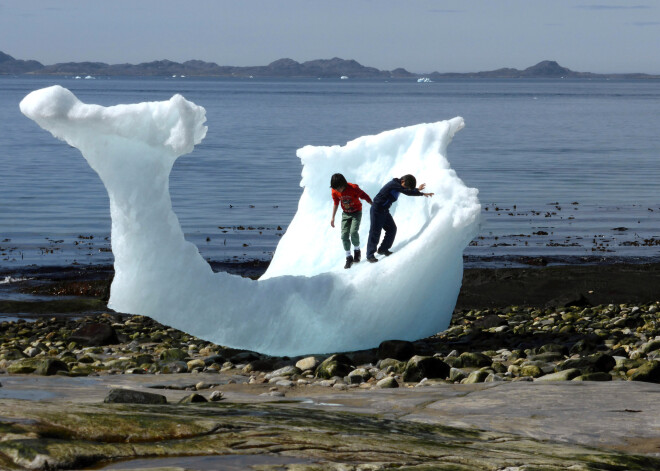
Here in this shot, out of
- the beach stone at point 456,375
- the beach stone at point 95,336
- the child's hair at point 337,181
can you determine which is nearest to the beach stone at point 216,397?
the beach stone at point 456,375

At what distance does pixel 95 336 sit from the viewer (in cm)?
1608

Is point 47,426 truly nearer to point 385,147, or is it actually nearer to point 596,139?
point 385,147

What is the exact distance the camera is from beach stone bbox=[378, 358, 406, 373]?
12.5 meters

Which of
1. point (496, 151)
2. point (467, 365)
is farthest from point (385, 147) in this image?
point (496, 151)

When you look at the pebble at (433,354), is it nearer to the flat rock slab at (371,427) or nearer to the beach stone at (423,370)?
the beach stone at (423,370)

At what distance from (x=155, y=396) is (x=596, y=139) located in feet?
219

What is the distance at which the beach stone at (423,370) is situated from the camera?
12.0 m

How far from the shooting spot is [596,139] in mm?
71062

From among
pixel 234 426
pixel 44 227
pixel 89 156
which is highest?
pixel 89 156

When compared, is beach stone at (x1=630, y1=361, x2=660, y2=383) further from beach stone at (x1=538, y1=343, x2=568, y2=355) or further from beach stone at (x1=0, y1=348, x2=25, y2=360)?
beach stone at (x1=0, y1=348, x2=25, y2=360)

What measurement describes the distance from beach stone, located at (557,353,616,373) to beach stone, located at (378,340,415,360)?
2.22 metres

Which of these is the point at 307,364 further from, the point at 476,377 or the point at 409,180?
the point at 409,180

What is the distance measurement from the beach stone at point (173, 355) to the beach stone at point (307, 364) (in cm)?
210

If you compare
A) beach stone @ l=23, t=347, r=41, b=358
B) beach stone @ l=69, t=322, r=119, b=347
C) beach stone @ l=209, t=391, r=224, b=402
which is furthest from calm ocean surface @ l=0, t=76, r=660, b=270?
beach stone @ l=209, t=391, r=224, b=402
